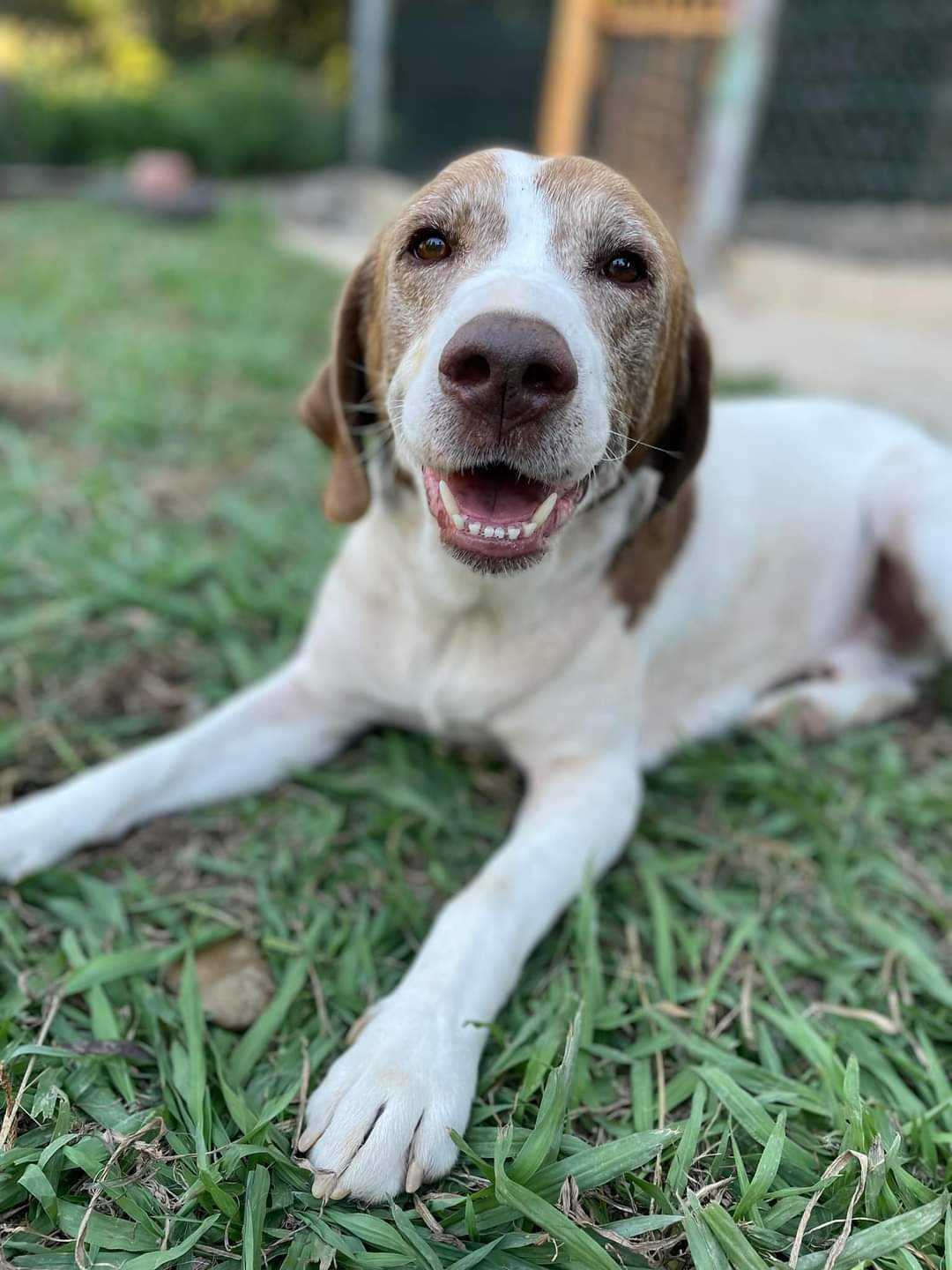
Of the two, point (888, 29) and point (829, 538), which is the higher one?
point (888, 29)

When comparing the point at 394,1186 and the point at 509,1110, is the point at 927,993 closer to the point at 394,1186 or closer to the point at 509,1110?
the point at 509,1110

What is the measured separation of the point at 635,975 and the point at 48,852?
1.22 metres

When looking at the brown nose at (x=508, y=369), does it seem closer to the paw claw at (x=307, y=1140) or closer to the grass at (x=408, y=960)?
the grass at (x=408, y=960)

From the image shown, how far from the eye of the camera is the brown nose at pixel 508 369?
5.29 feet

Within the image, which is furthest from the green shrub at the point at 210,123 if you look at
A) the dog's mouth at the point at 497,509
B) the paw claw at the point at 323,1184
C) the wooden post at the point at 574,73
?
the paw claw at the point at 323,1184

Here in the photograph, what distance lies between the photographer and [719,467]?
281 cm

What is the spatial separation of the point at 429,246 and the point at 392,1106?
1.57 m

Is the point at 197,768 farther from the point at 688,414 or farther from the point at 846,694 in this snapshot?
the point at 846,694

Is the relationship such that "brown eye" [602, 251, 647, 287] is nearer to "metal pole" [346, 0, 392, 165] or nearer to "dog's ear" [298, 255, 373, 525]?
"dog's ear" [298, 255, 373, 525]

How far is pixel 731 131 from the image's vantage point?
24.6ft

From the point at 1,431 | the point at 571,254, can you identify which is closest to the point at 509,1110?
the point at 571,254

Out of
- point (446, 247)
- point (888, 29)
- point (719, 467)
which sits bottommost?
point (719, 467)

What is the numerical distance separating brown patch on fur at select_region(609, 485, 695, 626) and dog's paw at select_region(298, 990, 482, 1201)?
105cm

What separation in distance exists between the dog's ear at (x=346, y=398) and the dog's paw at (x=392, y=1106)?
1084 mm
